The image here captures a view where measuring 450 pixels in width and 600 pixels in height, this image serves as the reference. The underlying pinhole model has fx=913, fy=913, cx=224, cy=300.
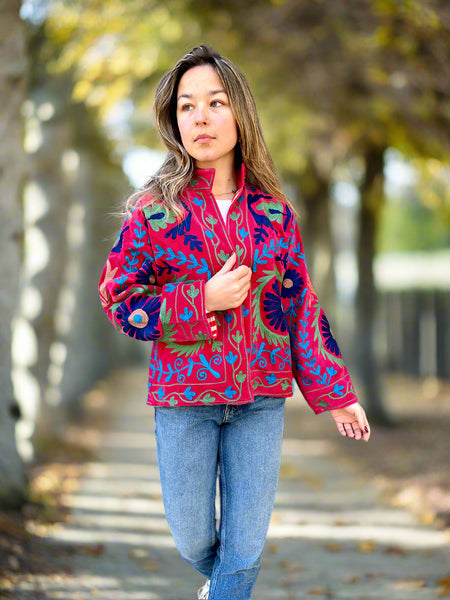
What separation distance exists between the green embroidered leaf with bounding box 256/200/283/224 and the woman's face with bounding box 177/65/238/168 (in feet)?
0.81

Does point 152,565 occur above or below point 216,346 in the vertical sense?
below

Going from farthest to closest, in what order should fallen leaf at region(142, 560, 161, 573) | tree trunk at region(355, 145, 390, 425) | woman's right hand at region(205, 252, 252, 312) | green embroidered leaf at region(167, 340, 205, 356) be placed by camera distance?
tree trunk at region(355, 145, 390, 425) < fallen leaf at region(142, 560, 161, 573) < green embroidered leaf at region(167, 340, 205, 356) < woman's right hand at region(205, 252, 252, 312)

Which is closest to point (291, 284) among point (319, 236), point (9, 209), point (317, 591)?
point (317, 591)

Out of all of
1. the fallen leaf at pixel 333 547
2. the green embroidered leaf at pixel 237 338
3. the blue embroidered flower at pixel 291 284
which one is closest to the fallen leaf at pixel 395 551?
the fallen leaf at pixel 333 547

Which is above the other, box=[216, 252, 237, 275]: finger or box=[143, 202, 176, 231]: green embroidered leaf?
box=[143, 202, 176, 231]: green embroidered leaf

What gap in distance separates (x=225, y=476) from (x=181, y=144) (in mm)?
1271

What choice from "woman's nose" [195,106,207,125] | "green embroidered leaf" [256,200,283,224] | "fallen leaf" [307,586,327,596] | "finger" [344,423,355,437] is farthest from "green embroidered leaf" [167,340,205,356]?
"fallen leaf" [307,586,327,596]

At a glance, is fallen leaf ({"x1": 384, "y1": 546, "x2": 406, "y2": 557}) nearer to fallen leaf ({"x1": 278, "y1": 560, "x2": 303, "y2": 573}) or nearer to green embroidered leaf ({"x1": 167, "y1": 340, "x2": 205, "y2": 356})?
fallen leaf ({"x1": 278, "y1": 560, "x2": 303, "y2": 573})

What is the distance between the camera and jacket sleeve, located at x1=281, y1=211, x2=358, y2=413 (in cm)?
342

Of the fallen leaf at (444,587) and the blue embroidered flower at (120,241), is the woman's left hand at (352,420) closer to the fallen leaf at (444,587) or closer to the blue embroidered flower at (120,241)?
the blue embroidered flower at (120,241)

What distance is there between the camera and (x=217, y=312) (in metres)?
3.29

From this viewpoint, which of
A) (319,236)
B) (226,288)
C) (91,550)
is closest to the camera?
(226,288)

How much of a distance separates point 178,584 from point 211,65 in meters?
3.41

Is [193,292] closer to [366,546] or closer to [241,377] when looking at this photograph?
Result: [241,377]
